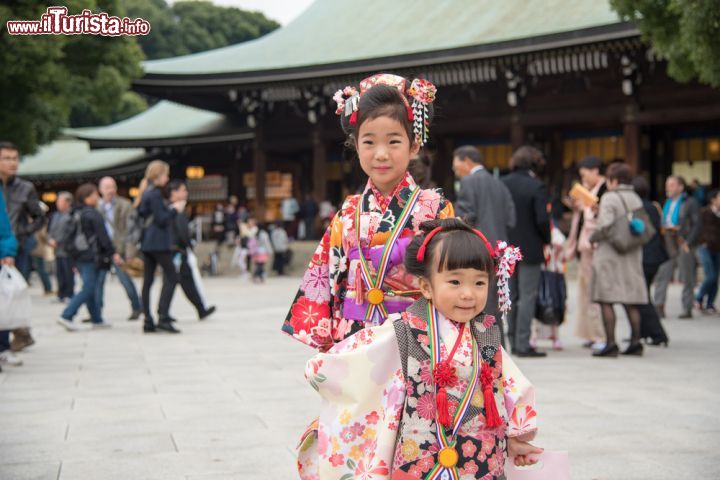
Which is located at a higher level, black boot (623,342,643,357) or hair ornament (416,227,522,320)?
hair ornament (416,227,522,320)

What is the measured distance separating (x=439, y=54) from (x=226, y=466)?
50.4 feet

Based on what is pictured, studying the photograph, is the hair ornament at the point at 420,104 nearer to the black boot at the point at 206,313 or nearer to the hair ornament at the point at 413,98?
the hair ornament at the point at 413,98

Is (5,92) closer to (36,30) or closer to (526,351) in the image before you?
(36,30)

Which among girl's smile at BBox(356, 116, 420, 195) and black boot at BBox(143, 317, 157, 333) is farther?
black boot at BBox(143, 317, 157, 333)

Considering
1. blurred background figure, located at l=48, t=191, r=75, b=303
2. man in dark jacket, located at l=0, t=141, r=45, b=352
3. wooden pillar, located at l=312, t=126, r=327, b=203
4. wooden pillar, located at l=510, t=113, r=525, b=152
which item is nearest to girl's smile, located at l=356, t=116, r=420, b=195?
man in dark jacket, located at l=0, t=141, r=45, b=352

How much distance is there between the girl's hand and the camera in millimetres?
2816

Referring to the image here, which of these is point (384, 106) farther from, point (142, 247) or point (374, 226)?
point (142, 247)

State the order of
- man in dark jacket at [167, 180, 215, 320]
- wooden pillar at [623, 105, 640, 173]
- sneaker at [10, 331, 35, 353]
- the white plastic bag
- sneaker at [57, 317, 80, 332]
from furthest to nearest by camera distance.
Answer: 1. wooden pillar at [623, 105, 640, 173]
2. sneaker at [57, 317, 80, 332]
3. man in dark jacket at [167, 180, 215, 320]
4. sneaker at [10, 331, 35, 353]
5. the white plastic bag

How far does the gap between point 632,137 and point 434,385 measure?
1600cm

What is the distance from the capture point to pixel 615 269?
7.49 metres

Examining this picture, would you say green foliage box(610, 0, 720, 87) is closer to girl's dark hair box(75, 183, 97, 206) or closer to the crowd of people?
the crowd of people

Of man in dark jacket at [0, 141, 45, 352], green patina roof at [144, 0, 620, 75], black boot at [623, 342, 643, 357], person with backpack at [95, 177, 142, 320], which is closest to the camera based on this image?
black boot at [623, 342, 643, 357]

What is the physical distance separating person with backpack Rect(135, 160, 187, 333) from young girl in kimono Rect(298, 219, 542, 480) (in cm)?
695

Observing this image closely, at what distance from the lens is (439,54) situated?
18.5 metres
